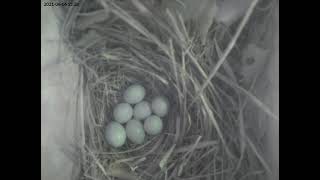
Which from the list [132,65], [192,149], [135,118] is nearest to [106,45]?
[132,65]

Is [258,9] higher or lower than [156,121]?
higher

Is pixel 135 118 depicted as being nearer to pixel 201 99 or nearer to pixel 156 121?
pixel 156 121

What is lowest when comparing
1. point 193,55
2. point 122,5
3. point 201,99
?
point 201,99

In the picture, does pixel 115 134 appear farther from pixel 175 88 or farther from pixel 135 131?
pixel 175 88

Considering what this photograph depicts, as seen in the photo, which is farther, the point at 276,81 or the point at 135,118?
the point at 135,118

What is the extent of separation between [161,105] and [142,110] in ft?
0.17

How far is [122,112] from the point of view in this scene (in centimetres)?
92

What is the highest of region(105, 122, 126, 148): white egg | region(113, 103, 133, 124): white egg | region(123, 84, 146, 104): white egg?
region(123, 84, 146, 104): white egg

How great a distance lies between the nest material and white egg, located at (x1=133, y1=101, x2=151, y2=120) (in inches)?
1.8

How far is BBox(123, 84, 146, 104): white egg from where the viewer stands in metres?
0.92

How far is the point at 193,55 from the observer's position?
2.86 ft

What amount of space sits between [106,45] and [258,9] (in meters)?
0.37

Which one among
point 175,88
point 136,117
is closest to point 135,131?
point 136,117

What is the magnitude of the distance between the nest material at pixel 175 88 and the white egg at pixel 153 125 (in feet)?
0.06
